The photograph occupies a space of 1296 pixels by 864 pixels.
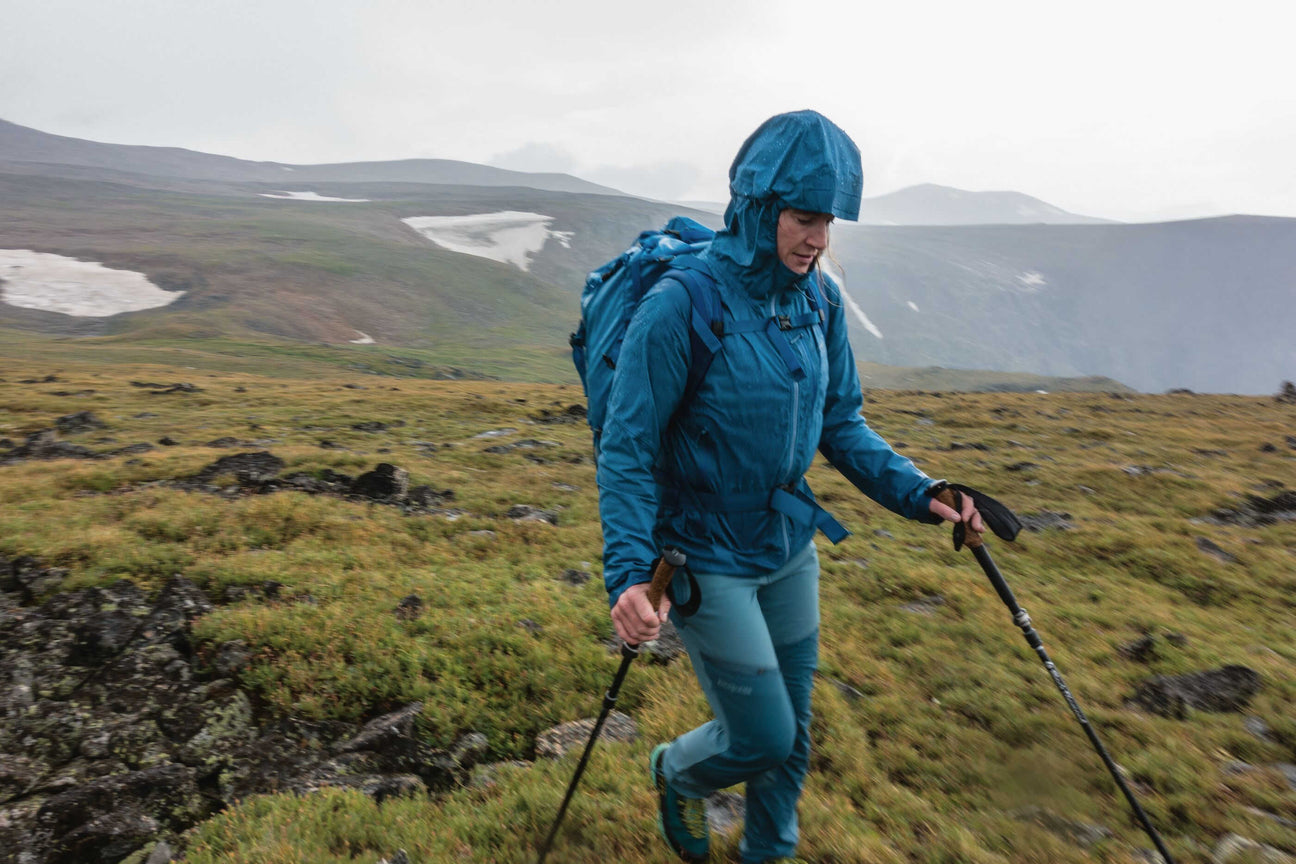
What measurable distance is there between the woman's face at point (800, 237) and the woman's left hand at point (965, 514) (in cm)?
159

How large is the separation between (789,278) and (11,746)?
321 inches

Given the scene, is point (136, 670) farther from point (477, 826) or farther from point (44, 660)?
point (477, 826)

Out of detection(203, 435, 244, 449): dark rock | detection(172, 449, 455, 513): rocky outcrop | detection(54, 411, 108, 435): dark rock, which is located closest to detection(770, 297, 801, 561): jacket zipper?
detection(172, 449, 455, 513): rocky outcrop

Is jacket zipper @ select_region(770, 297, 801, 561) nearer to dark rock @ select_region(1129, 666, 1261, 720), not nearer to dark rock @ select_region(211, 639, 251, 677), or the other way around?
dark rock @ select_region(1129, 666, 1261, 720)

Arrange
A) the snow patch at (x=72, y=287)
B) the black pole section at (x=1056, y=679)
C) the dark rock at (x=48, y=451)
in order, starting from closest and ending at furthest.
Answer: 1. the black pole section at (x=1056, y=679)
2. the dark rock at (x=48, y=451)
3. the snow patch at (x=72, y=287)

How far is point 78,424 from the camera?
2558 cm

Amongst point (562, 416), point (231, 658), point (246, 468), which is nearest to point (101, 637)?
point (231, 658)

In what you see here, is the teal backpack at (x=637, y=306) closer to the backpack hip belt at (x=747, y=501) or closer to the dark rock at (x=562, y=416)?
the backpack hip belt at (x=747, y=501)

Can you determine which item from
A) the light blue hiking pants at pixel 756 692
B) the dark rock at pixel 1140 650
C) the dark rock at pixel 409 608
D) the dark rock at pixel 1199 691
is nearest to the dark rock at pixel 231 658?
the dark rock at pixel 409 608

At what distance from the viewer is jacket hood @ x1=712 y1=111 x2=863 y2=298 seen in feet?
11.0

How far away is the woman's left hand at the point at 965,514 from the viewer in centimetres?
396

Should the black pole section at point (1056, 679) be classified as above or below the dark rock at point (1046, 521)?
above

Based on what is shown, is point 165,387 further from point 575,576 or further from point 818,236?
point 818,236

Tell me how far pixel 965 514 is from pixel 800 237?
1.83 m
